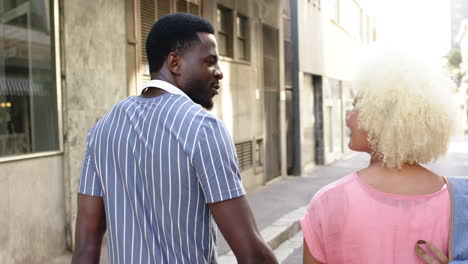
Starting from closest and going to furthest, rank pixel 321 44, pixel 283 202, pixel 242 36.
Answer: pixel 283 202 → pixel 242 36 → pixel 321 44

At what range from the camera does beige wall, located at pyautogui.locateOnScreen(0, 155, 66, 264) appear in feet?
19.6

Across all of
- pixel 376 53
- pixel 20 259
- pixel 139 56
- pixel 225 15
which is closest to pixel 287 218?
pixel 139 56

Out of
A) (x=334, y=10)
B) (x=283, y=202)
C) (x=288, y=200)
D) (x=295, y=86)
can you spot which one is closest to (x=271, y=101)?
(x=295, y=86)

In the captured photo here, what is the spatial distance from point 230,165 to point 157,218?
0.27m

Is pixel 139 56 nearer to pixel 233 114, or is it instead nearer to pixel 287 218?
pixel 287 218

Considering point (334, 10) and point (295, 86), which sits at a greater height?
point (334, 10)

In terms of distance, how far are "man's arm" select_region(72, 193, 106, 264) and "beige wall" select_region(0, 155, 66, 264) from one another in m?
4.33

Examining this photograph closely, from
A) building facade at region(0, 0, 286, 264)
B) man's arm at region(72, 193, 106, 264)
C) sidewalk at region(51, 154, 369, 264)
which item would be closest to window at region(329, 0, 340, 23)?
sidewalk at region(51, 154, 369, 264)

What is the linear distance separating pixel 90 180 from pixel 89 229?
6.4 inches

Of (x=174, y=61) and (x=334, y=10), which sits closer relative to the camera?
(x=174, y=61)

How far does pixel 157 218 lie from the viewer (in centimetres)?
174

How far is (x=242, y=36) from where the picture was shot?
542 inches

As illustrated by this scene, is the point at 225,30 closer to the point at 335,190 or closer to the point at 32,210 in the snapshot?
the point at 32,210

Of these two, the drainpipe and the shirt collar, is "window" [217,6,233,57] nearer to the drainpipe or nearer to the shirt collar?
the drainpipe
